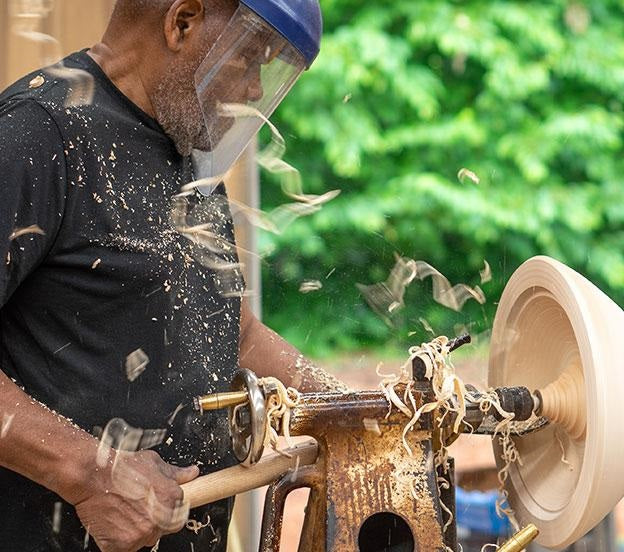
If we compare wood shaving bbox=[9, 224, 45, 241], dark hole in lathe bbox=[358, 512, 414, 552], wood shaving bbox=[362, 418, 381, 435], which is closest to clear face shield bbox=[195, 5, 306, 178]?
wood shaving bbox=[9, 224, 45, 241]

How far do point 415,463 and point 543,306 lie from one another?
43 cm

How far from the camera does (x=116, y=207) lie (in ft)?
5.94

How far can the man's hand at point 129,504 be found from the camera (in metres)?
1.61

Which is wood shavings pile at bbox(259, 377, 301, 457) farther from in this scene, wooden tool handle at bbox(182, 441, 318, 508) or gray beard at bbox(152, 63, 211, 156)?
gray beard at bbox(152, 63, 211, 156)

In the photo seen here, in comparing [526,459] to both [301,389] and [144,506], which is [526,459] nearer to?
[301,389]

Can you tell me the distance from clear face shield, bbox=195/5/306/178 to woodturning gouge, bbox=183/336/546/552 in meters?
0.53

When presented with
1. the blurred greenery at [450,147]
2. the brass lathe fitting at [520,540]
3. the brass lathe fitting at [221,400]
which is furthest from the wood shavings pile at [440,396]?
the blurred greenery at [450,147]

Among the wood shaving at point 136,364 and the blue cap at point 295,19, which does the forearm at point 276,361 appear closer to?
the wood shaving at point 136,364

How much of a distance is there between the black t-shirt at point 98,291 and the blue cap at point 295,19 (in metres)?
0.28

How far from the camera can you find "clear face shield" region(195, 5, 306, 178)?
1868 mm

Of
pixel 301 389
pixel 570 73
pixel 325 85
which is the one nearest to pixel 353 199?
pixel 325 85

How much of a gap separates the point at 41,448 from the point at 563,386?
0.85m

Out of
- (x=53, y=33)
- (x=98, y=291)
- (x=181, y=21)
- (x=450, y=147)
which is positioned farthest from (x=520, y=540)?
(x=450, y=147)

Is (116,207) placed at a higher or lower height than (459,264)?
higher
